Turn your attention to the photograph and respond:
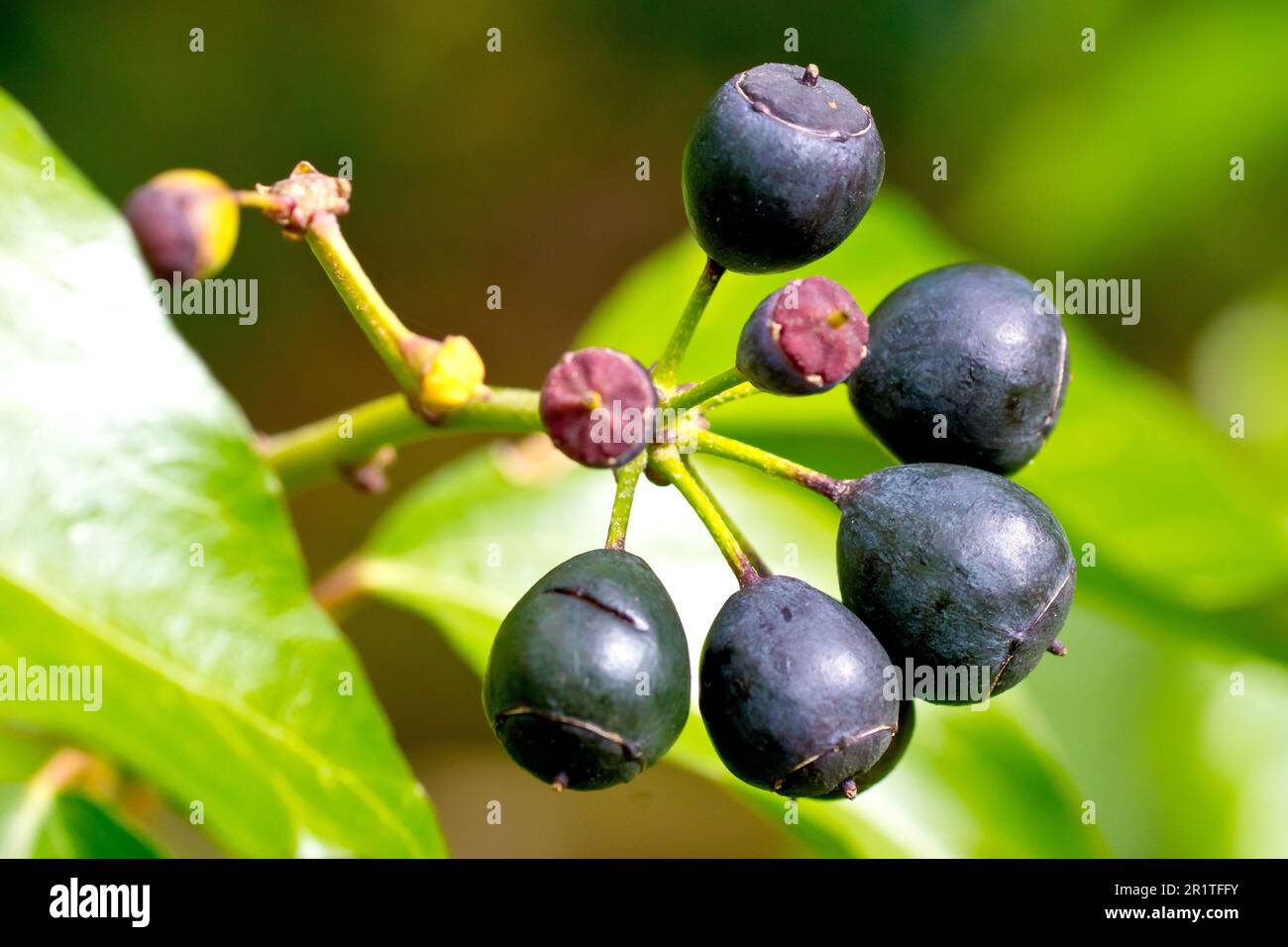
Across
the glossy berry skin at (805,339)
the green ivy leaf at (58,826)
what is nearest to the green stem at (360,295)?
the glossy berry skin at (805,339)

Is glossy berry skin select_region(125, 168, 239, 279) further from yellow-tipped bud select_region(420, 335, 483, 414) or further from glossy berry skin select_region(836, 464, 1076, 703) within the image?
glossy berry skin select_region(836, 464, 1076, 703)

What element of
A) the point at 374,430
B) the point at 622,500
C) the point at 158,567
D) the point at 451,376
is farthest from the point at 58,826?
the point at 622,500

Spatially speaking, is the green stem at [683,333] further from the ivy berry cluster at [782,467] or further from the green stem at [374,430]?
the green stem at [374,430]

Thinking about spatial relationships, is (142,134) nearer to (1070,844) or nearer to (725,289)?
(725,289)

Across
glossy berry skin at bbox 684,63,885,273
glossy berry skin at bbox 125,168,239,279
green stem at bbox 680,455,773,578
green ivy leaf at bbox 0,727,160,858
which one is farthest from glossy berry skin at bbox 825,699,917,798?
green ivy leaf at bbox 0,727,160,858

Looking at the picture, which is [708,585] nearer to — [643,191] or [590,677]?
[590,677]

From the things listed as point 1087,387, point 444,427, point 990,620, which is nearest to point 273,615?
point 444,427
